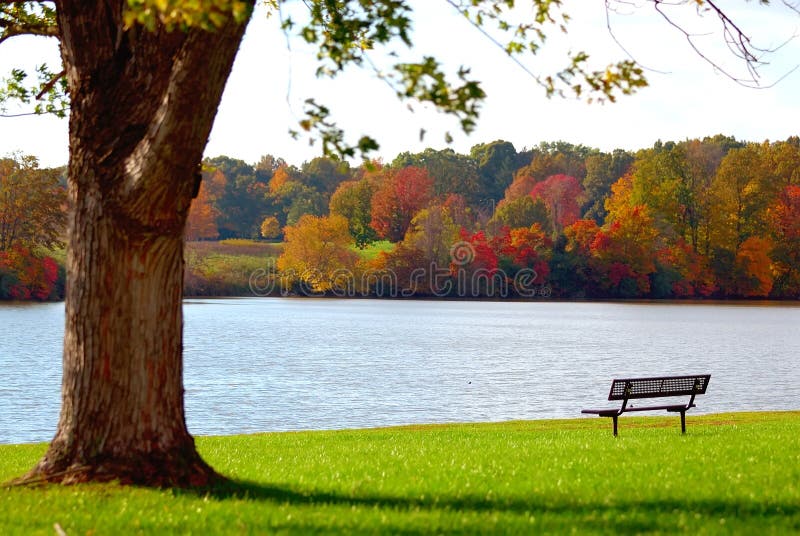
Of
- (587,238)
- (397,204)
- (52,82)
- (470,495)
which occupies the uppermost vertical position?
(397,204)

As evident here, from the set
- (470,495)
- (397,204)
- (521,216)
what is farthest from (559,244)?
(470,495)

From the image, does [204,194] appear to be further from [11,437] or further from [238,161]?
[11,437]

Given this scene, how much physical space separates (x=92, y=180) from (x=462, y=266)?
109477mm

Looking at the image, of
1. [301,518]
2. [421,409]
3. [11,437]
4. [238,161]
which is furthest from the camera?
[238,161]

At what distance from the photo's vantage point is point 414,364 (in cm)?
4462

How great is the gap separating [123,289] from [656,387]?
11870 millimetres

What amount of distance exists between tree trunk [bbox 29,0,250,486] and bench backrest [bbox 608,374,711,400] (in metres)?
10.3

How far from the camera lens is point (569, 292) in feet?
391

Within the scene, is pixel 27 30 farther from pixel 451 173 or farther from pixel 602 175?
pixel 451 173

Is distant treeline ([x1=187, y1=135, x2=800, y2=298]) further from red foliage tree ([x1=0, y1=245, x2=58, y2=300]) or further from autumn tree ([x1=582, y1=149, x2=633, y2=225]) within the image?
red foliage tree ([x1=0, y1=245, x2=58, y2=300])

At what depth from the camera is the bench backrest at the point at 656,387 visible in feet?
59.9

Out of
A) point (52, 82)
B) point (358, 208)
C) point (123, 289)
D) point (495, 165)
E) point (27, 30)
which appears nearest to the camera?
point (123, 289)

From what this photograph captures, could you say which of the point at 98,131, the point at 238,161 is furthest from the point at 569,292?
the point at 98,131

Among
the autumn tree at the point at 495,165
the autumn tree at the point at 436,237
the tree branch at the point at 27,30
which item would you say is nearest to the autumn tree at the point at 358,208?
the autumn tree at the point at 436,237
